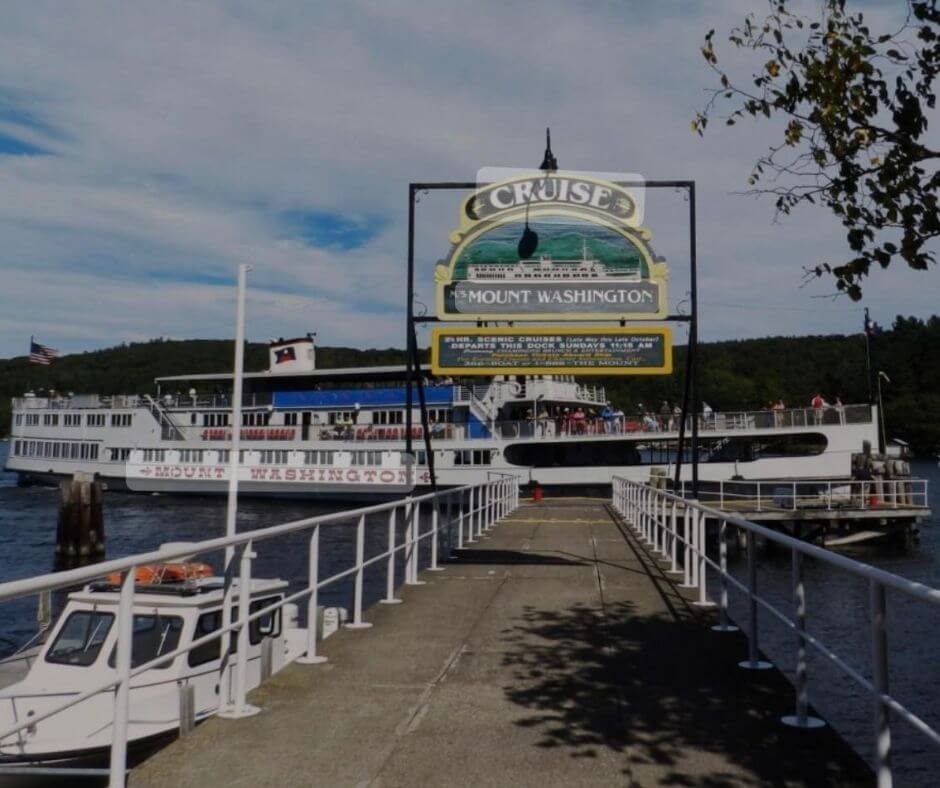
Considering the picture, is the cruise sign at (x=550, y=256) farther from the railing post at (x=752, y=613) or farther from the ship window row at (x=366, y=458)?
the ship window row at (x=366, y=458)

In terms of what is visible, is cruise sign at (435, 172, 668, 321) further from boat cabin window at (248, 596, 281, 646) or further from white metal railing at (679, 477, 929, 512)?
white metal railing at (679, 477, 929, 512)

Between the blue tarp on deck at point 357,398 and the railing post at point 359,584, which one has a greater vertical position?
the blue tarp on deck at point 357,398

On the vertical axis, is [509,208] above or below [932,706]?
above

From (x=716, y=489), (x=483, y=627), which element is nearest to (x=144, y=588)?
(x=483, y=627)

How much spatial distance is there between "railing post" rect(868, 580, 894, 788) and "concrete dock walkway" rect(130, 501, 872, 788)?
511 mm

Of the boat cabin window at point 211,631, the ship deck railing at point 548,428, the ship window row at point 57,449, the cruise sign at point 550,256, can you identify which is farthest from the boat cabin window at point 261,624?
the ship window row at point 57,449

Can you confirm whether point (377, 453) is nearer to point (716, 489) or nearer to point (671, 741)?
point (716, 489)

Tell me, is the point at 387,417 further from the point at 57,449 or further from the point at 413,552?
the point at 413,552

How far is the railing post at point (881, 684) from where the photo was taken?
367 centimetres

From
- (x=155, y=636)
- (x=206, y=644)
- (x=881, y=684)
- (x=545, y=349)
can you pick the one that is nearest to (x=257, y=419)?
(x=545, y=349)

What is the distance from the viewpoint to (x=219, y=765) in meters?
4.40

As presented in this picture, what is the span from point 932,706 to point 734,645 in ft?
24.2

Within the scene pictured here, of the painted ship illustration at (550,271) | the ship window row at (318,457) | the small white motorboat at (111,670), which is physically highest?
the painted ship illustration at (550,271)

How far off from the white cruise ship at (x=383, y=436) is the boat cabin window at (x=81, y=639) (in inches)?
1068
